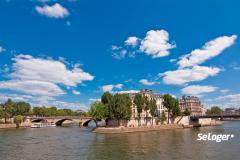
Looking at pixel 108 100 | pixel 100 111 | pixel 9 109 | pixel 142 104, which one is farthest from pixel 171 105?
pixel 9 109

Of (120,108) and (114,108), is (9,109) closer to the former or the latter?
(114,108)

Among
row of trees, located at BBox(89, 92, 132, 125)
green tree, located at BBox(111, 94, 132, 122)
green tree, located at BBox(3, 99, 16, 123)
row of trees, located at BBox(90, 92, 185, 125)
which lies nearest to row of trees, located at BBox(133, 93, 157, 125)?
row of trees, located at BBox(90, 92, 185, 125)

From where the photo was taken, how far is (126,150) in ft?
171

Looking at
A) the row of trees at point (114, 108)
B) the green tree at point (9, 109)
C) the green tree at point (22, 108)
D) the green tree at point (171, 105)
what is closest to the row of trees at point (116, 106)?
the row of trees at point (114, 108)

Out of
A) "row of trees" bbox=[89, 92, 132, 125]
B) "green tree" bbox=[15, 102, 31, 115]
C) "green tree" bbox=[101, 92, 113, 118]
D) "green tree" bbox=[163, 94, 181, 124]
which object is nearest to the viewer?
"row of trees" bbox=[89, 92, 132, 125]

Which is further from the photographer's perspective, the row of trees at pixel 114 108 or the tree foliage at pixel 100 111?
the tree foliage at pixel 100 111

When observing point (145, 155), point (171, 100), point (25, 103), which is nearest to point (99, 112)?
point (171, 100)

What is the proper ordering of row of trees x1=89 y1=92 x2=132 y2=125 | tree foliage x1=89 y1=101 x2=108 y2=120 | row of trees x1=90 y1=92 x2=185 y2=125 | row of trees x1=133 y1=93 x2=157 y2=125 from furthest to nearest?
row of trees x1=133 y1=93 x2=157 y2=125, tree foliage x1=89 y1=101 x2=108 y2=120, row of trees x1=90 y1=92 x2=185 y2=125, row of trees x1=89 y1=92 x2=132 y2=125

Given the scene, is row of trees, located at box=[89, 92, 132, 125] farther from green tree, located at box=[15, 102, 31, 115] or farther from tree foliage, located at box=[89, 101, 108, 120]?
green tree, located at box=[15, 102, 31, 115]

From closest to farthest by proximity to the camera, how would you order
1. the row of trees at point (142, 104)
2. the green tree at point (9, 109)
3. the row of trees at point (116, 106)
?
1. the row of trees at point (116, 106)
2. the row of trees at point (142, 104)
3. the green tree at point (9, 109)

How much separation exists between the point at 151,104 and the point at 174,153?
7184 cm

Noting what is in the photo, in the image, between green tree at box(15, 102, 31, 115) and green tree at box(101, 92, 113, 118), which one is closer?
green tree at box(101, 92, 113, 118)

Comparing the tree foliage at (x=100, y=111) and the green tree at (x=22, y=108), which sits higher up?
the green tree at (x=22, y=108)

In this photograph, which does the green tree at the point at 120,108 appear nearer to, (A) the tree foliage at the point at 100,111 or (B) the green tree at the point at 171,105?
(A) the tree foliage at the point at 100,111
